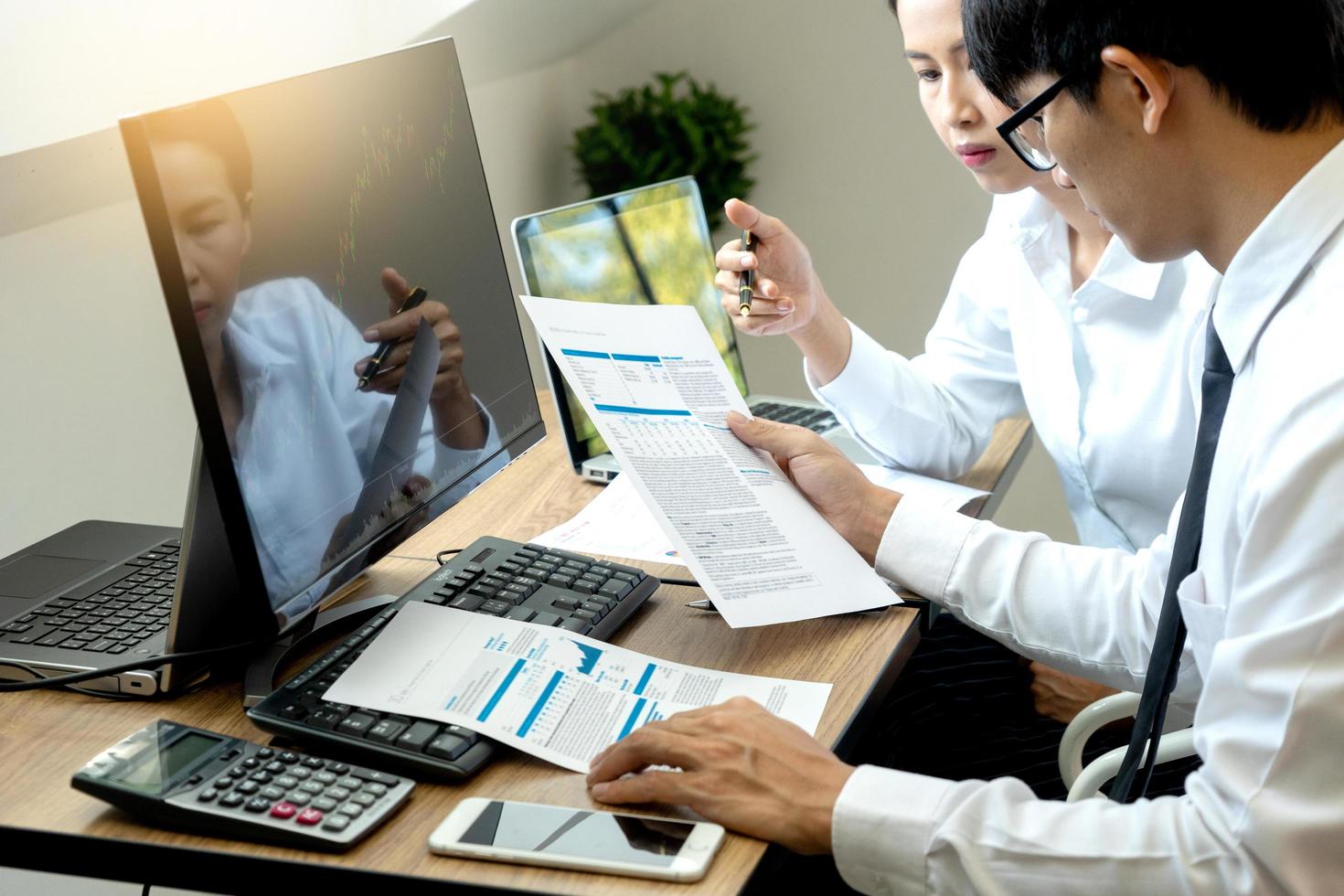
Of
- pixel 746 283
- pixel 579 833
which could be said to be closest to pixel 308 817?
pixel 579 833

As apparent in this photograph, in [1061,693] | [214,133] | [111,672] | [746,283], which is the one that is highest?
[214,133]

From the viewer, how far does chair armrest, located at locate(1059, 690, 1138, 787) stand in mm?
1171

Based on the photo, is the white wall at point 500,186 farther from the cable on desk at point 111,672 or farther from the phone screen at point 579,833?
the phone screen at point 579,833

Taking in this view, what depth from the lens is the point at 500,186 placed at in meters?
2.47

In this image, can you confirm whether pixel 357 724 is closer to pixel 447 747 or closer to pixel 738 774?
pixel 447 747

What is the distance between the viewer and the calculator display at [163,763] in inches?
31.7

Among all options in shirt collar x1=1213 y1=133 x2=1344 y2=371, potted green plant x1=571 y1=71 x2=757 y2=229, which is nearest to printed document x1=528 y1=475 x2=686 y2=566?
shirt collar x1=1213 y1=133 x2=1344 y2=371

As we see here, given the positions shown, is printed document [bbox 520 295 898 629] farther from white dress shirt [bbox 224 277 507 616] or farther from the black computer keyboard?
white dress shirt [bbox 224 277 507 616]

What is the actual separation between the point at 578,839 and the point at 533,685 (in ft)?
0.62

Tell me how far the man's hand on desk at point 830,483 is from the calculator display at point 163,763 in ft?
1.86

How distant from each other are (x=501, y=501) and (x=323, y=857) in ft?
2.26

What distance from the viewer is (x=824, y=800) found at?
82 cm

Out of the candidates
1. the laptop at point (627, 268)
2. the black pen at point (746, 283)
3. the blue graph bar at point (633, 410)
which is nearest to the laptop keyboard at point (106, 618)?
the blue graph bar at point (633, 410)

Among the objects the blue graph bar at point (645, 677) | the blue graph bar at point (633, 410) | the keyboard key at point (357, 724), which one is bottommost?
the blue graph bar at point (645, 677)
